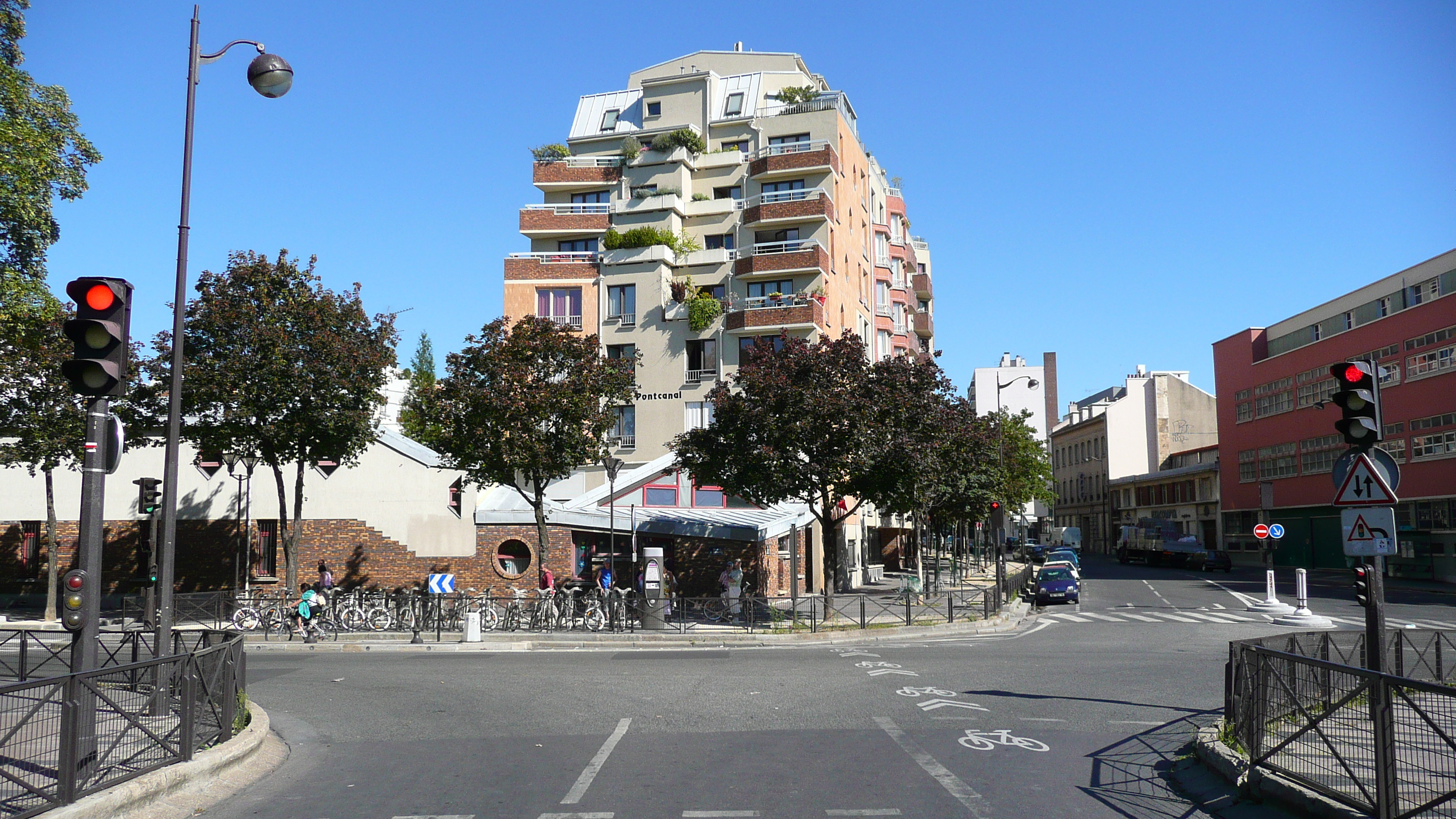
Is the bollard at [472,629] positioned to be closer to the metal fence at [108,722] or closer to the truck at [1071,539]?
the metal fence at [108,722]

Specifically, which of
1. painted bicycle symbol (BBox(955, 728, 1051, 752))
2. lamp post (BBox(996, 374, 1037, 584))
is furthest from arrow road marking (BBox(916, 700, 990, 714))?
lamp post (BBox(996, 374, 1037, 584))

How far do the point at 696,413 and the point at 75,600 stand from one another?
39.7m

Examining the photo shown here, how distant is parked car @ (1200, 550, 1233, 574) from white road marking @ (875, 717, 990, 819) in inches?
1925

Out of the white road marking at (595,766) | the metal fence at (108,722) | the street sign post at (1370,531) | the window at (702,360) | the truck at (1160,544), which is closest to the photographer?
the metal fence at (108,722)

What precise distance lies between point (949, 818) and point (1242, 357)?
67908mm

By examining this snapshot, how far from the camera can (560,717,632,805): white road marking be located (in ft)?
26.5

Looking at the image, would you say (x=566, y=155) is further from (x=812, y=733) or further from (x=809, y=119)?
(x=812, y=733)

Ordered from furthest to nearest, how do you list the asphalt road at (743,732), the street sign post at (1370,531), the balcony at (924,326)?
the balcony at (924,326)
the street sign post at (1370,531)
the asphalt road at (743,732)

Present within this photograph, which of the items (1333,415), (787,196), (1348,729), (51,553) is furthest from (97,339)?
(1333,415)

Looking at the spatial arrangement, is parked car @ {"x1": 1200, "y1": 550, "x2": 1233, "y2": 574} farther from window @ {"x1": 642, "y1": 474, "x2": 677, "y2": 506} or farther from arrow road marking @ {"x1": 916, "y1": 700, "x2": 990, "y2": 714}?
arrow road marking @ {"x1": 916, "y1": 700, "x2": 990, "y2": 714}

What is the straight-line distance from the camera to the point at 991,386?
363 feet

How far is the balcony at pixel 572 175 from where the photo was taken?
5197cm

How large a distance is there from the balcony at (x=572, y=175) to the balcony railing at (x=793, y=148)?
24.8 feet

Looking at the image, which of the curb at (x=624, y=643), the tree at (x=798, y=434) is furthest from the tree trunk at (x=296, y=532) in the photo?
the tree at (x=798, y=434)
